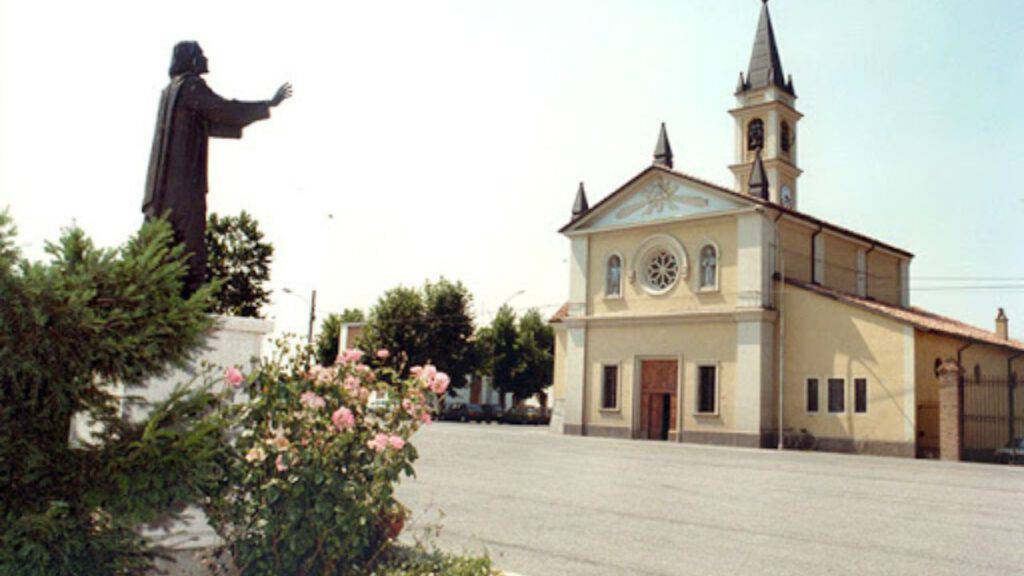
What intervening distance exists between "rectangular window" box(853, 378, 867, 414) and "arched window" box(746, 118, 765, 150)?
17.7 metres

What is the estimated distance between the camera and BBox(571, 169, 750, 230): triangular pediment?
114 feet

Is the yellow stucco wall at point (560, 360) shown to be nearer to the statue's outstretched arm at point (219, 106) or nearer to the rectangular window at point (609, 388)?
the rectangular window at point (609, 388)

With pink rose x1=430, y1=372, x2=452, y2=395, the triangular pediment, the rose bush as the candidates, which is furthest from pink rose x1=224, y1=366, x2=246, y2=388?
the triangular pediment

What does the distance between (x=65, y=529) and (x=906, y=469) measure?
22.5 meters

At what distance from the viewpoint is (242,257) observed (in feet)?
113

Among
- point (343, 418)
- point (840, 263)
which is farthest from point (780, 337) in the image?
point (343, 418)

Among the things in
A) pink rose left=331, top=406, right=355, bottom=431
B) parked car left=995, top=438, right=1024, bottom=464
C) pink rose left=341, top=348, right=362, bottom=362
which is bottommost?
parked car left=995, top=438, right=1024, bottom=464

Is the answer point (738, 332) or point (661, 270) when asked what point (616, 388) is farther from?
point (738, 332)

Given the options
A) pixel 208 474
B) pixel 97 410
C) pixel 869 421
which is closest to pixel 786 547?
pixel 208 474

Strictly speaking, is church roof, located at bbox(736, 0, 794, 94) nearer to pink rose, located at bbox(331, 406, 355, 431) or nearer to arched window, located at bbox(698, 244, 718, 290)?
arched window, located at bbox(698, 244, 718, 290)

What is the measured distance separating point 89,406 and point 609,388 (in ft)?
111

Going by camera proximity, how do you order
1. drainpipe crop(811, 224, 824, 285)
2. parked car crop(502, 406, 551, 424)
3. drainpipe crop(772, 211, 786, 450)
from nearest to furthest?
drainpipe crop(772, 211, 786, 450), drainpipe crop(811, 224, 824, 285), parked car crop(502, 406, 551, 424)

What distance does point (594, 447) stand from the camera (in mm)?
27672

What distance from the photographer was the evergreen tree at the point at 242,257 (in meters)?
33.4
